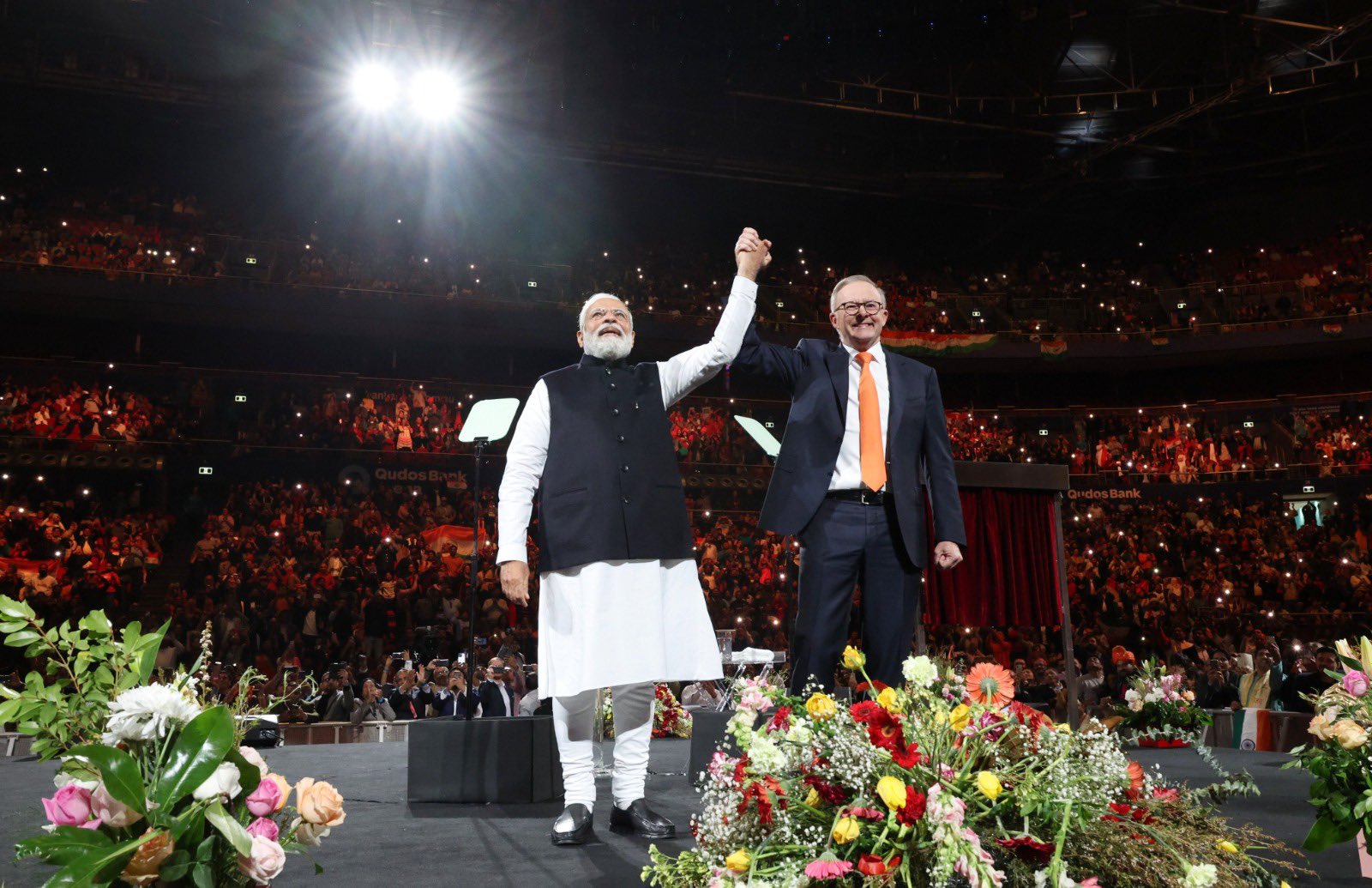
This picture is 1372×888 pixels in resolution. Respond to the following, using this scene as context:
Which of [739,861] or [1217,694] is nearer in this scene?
[739,861]

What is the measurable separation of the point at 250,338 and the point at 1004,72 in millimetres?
12304

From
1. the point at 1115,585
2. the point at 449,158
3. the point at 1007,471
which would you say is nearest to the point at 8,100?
the point at 449,158

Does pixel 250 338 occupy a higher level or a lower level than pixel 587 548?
higher

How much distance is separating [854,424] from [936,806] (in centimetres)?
162

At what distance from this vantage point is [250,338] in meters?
15.8

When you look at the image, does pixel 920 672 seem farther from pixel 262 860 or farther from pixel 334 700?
pixel 334 700

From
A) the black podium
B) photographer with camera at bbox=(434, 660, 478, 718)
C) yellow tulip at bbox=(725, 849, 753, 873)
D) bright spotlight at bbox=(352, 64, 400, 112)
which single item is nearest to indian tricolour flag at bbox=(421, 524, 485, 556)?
photographer with camera at bbox=(434, 660, 478, 718)

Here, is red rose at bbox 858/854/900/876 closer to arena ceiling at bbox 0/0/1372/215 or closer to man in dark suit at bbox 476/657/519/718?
man in dark suit at bbox 476/657/519/718

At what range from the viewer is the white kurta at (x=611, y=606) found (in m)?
2.80

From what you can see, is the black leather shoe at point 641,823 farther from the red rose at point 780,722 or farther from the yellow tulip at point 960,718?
the yellow tulip at point 960,718

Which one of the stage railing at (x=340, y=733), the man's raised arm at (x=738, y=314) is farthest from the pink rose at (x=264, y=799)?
the stage railing at (x=340, y=733)

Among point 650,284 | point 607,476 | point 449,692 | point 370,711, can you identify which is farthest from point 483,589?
point 607,476

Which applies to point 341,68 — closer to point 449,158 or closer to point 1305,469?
point 449,158

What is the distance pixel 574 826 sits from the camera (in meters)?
2.67
